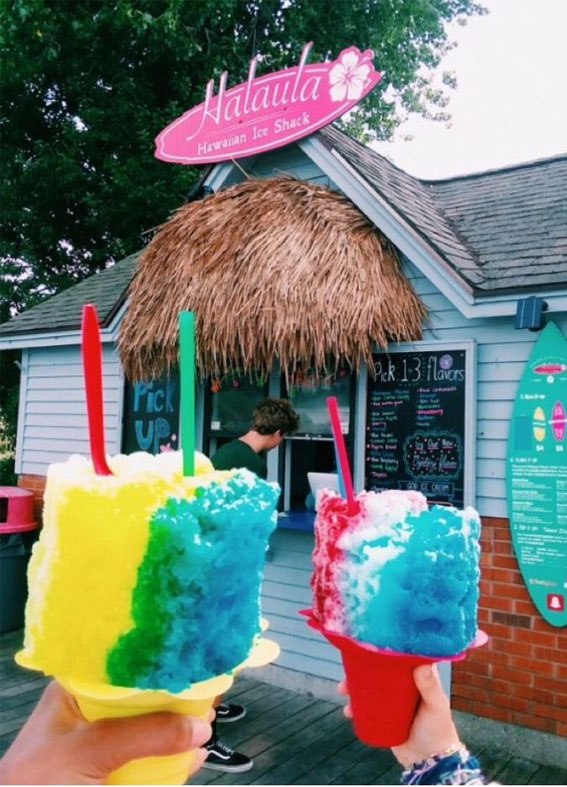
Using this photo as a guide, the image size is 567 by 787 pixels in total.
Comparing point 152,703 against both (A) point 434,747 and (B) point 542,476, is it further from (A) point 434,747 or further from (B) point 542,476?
(B) point 542,476

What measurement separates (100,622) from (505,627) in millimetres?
3967

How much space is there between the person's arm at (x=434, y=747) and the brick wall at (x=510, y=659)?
123 inches

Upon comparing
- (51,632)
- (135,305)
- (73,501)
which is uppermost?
(135,305)

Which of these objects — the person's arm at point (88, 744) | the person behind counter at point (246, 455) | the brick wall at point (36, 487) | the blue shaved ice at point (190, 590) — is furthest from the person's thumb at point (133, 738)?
the brick wall at point (36, 487)

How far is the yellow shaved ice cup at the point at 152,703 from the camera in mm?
1030

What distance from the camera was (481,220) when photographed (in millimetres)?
5594

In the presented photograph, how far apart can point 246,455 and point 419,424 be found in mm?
1414

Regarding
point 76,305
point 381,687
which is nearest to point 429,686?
point 381,687

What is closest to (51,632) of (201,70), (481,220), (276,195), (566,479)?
(566,479)

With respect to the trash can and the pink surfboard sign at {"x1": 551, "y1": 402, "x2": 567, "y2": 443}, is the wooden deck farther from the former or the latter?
the pink surfboard sign at {"x1": 551, "y1": 402, "x2": 567, "y2": 443}

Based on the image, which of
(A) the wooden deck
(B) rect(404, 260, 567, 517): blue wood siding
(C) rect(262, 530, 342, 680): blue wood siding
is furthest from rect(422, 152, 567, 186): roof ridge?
(A) the wooden deck

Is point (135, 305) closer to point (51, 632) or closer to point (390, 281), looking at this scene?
point (390, 281)

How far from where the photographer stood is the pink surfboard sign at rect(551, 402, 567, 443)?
13.5 ft

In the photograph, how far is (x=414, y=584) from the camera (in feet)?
4.34
